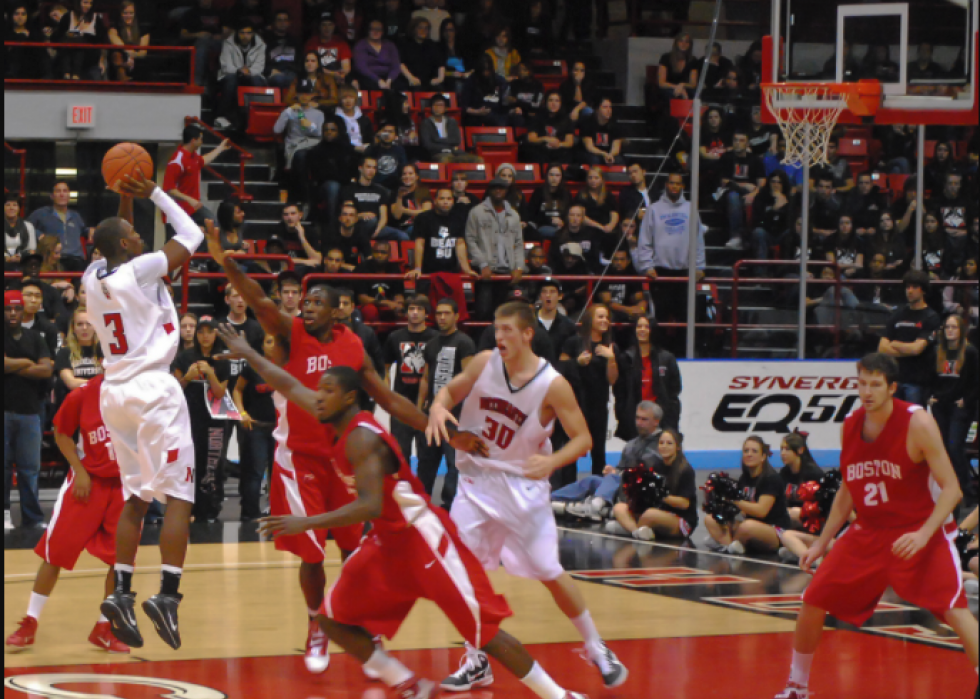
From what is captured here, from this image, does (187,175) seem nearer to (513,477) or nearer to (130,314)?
(130,314)

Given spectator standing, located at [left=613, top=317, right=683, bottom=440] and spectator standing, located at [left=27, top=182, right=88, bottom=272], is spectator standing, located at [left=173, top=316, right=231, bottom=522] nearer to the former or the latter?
spectator standing, located at [left=27, top=182, right=88, bottom=272]

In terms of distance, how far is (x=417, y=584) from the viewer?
5645 millimetres

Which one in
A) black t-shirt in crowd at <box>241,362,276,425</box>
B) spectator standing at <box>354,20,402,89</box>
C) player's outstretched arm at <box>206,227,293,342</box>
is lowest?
black t-shirt in crowd at <box>241,362,276,425</box>

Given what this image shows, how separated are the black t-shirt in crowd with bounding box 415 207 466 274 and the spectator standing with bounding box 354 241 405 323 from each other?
0.40 metres

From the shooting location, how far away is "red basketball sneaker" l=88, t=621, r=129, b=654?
277 inches

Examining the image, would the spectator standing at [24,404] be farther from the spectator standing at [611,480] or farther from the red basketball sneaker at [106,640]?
the spectator standing at [611,480]

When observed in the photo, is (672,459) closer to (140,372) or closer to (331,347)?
(331,347)

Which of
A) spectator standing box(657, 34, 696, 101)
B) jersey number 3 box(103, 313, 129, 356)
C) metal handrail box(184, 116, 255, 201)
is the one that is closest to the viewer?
jersey number 3 box(103, 313, 129, 356)

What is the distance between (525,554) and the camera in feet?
21.2

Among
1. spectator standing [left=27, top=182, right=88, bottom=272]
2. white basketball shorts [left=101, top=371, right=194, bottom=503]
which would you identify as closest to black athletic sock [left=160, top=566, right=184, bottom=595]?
white basketball shorts [left=101, top=371, right=194, bottom=503]

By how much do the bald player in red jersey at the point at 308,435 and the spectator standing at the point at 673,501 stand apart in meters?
4.42

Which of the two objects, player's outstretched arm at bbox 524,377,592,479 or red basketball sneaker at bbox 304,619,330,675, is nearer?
player's outstretched arm at bbox 524,377,592,479

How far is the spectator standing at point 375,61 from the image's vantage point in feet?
60.7

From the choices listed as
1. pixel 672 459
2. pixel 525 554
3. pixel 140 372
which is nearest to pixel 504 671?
pixel 525 554
